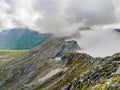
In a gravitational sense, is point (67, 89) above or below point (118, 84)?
below

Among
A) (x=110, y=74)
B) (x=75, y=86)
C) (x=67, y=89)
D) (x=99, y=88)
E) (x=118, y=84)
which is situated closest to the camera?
(x=118, y=84)

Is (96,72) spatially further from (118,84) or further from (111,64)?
(118,84)

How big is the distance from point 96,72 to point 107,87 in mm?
38223

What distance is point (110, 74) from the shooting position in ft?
381

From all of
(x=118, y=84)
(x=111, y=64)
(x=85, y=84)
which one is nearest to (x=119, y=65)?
(x=111, y=64)

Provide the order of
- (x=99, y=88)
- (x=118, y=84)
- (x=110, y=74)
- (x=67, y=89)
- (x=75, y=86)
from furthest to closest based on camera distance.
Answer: (x=67, y=89), (x=75, y=86), (x=110, y=74), (x=99, y=88), (x=118, y=84)

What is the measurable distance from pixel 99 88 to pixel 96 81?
22.8 meters

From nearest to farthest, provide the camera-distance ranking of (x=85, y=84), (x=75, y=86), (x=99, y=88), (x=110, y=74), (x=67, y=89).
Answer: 1. (x=99, y=88)
2. (x=110, y=74)
3. (x=85, y=84)
4. (x=75, y=86)
5. (x=67, y=89)

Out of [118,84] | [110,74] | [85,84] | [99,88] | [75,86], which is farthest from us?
[75,86]

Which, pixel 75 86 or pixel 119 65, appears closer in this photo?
pixel 119 65

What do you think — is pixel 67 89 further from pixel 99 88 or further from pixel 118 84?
pixel 118 84

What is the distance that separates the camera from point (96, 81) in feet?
398

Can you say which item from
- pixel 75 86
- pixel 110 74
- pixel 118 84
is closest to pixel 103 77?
pixel 110 74

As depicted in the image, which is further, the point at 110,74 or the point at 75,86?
the point at 75,86
